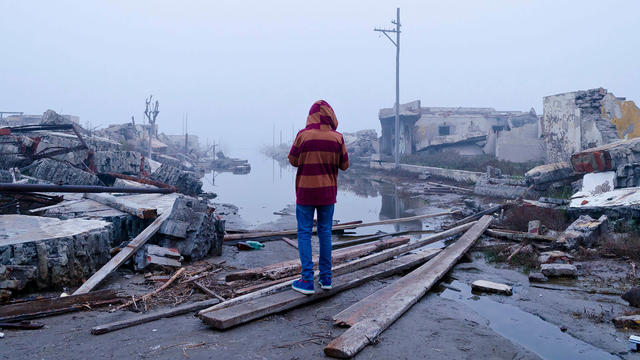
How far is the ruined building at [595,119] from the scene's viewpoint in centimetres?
1395

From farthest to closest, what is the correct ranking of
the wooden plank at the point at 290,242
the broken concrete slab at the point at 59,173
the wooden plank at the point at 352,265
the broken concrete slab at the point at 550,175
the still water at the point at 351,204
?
1. the broken concrete slab at the point at 550,175
2. the still water at the point at 351,204
3. the broken concrete slab at the point at 59,173
4. the wooden plank at the point at 290,242
5. the wooden plank at the point at 352,265

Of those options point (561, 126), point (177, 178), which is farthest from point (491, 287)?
point (561, 126)

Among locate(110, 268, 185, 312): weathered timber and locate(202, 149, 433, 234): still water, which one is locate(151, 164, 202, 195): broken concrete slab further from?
locate(110, 268, 185, 312): weathered timber

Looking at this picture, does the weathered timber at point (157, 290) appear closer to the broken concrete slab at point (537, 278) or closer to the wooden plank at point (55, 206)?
the wooden plank at point (55, 206)

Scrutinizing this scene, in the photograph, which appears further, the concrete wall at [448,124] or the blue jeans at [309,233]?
the concrete wall at [448,124]

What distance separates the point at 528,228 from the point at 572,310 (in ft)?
12.1

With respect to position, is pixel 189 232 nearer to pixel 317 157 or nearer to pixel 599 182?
pixel 317 157

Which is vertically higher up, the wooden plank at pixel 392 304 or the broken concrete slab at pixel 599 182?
the broken concrete slab at pixel 599 182

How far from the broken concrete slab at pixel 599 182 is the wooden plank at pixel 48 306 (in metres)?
8.45

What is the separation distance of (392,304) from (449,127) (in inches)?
1198

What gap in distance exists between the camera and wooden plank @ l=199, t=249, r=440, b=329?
3041mm

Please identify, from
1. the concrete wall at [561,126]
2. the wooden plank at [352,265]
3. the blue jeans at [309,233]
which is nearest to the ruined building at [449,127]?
the concrete wall at [561,126]

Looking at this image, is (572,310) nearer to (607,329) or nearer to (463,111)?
(607,329)

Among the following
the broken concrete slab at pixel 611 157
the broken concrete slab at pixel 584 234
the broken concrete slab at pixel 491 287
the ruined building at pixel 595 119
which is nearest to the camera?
the broken concrete slab at pixel 491 287
